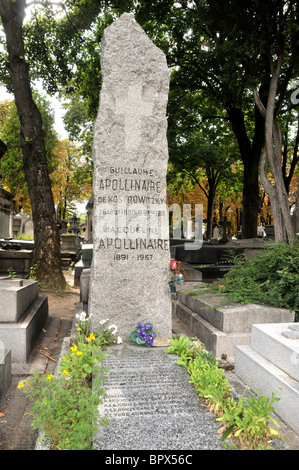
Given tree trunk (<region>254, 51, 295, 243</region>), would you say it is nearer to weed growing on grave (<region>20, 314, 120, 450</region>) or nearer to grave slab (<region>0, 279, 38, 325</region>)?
grave slab (<region>0, 279, 38, 325</region>)

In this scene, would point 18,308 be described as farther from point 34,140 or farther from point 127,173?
point 34,140

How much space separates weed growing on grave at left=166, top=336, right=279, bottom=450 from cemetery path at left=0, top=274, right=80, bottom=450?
1467mm

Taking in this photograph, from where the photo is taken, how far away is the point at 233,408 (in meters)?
2.60

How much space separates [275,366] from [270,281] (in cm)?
201

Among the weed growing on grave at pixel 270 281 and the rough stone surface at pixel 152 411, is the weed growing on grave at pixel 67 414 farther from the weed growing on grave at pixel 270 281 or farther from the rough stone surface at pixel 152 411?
the weed growing on grave at pixel 270 281

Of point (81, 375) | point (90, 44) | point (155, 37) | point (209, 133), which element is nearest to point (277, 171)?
point (81, 375)

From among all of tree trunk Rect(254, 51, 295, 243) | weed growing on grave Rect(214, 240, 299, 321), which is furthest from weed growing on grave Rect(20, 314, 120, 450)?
tree trunk Rect(254, 51, 295, 243)

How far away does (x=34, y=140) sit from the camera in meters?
8.95

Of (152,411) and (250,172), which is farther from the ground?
(250,172)

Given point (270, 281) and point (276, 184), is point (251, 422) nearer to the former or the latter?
point (270, 281)

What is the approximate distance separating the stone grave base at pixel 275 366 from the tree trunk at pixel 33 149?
5954 millimetres

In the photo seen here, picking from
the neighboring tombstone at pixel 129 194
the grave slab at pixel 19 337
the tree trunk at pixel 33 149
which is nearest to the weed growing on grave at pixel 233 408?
the neighboring tombstone at pixel 129 194

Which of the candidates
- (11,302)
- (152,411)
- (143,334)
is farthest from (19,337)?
(152,411)

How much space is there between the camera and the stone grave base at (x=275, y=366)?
2941mm
